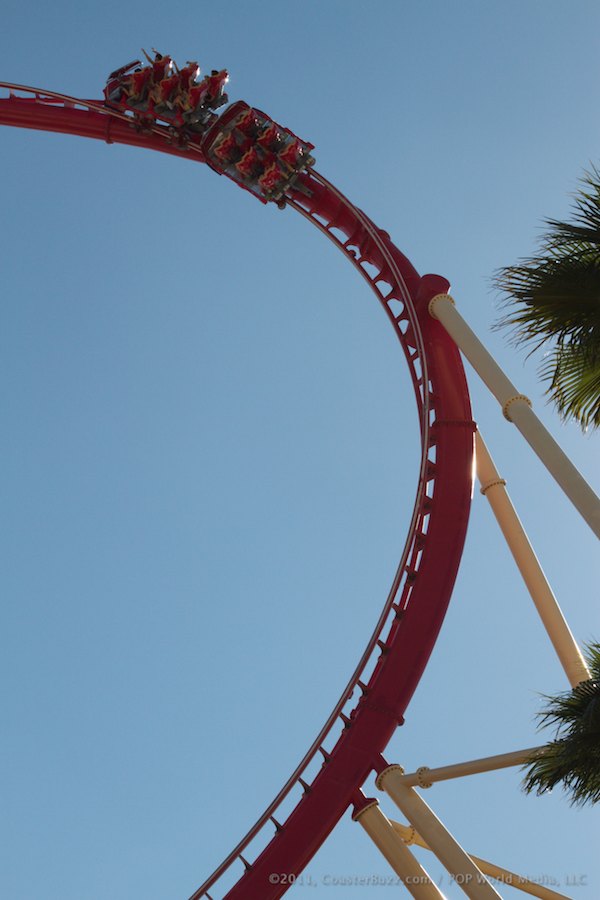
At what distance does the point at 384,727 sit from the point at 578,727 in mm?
5176

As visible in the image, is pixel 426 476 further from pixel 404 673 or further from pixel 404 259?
pixel 404 259

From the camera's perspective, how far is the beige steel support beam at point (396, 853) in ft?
24.7

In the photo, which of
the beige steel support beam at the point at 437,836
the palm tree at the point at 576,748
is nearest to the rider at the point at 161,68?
→ the beige steel support beam at the point at 437,836

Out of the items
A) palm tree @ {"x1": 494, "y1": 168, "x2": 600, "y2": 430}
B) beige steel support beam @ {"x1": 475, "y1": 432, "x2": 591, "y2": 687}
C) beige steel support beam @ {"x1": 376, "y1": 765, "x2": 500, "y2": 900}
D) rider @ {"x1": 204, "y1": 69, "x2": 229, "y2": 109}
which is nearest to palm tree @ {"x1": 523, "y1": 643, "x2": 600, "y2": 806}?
palm tree @ {"x1": 494, "y1": 168, "x2": 600, "y2": 430}

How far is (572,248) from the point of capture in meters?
4.34

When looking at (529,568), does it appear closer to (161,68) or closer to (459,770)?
(459,770)

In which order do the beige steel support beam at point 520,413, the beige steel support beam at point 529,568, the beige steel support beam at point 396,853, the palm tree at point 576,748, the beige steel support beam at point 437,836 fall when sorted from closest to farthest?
the palm tree at point 576,748, the beige steel support beam at point 520,413, the beige steel support beam at point 437,836, the beige steel support beam at point 396,853, the beige steel support beam at point 529,568

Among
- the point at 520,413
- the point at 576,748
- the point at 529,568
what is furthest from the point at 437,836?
the point at 576,748

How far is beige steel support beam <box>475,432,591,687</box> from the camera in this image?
9102 mm

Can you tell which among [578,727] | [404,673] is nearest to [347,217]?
[404,673]

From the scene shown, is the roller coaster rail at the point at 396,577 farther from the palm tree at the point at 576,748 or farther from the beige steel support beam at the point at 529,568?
the palm tree at the point at 576,748

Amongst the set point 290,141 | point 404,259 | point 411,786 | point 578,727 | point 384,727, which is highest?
point 290,141

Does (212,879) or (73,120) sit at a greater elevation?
(73,120)

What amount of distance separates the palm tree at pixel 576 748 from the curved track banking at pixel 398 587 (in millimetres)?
4721
